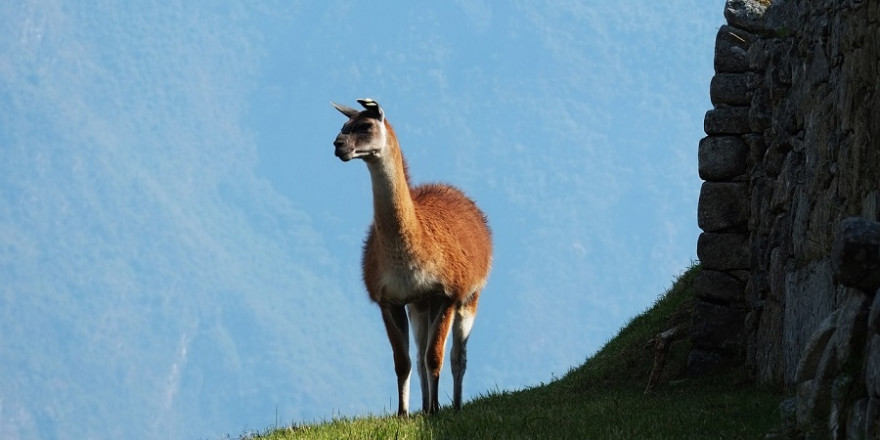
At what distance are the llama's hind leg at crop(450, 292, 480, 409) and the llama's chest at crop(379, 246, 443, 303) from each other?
1092mm

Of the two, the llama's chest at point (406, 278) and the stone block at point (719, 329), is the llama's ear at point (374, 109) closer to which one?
the llama's chest at point (406, 278)

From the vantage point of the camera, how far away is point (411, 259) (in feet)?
33.5

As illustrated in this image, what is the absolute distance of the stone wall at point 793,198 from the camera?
266 inches

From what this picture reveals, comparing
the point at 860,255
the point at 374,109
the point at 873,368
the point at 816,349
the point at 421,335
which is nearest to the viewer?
the point at 873,368

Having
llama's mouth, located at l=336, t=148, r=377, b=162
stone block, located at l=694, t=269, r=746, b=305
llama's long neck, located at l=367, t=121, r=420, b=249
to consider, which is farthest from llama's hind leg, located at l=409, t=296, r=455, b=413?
stone block, located at l=694, t=269, r=746, b=305

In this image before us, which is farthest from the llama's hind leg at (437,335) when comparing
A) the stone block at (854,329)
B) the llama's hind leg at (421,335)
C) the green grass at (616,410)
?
the stone block at (854,329)

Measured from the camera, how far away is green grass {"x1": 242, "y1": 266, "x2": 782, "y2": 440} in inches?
345

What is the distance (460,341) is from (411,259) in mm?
1648

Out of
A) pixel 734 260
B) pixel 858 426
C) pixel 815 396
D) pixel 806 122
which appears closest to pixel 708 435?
pixel 815 396

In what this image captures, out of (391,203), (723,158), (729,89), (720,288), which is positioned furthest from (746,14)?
(391,203)

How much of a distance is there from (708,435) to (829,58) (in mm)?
3013

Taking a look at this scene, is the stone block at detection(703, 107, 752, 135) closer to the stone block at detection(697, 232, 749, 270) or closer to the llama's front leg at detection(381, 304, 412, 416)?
the stone block at detection(697, 232, 749, 270)

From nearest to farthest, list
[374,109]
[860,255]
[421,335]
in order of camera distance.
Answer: [860,255] < [374,109] < [421,335]

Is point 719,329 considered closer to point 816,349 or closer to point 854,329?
point 816,349
